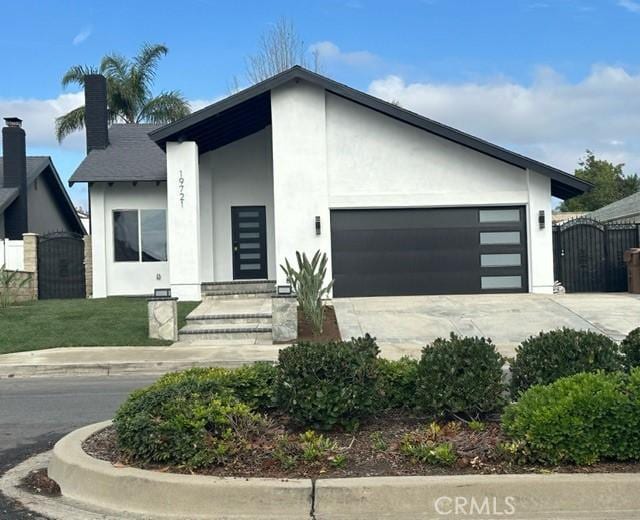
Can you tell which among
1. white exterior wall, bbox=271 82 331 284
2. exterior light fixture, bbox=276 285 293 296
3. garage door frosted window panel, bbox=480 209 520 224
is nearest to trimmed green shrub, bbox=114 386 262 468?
exterior light fixture, bbox=276 285 293 296

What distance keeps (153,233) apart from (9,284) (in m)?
4.26

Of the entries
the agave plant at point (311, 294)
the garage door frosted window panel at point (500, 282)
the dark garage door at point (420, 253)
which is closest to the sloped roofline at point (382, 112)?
the dark garage door at point (420, 253)

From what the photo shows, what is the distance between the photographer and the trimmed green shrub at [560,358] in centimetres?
537

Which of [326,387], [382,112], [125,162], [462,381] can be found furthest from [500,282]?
[326,387]

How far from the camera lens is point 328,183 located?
17.8 metres

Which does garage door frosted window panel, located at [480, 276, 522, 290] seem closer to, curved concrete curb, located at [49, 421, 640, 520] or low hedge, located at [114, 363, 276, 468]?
low hedge, located at [114, 363, 276, 468]

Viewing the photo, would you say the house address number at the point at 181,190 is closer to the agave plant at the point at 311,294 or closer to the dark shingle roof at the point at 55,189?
the agave plant at the point at 311,294

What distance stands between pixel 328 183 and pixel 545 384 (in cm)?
1286

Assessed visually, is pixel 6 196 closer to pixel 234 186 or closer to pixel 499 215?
pixel 234 186

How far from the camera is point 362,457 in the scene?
194 inches

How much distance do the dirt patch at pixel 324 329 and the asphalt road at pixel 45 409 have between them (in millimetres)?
3750

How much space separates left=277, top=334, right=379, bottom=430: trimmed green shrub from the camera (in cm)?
523

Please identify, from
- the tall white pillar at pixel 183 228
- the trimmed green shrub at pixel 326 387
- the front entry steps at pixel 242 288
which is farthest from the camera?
the front entry steps at pixel 242 288

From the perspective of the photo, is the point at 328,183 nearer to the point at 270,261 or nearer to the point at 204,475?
the point at 270,261
